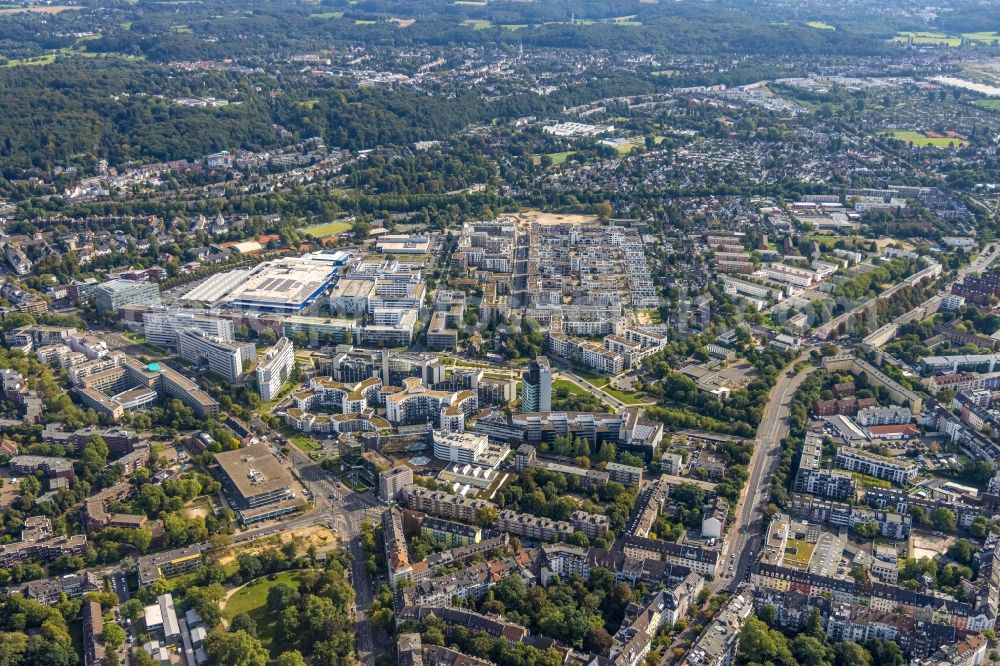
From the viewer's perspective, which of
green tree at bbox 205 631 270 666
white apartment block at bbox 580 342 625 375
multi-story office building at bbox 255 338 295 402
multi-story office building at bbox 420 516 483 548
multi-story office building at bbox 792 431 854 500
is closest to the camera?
green tree at bbox 205 631 270 666

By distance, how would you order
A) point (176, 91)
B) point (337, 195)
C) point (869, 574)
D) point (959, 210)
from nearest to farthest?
point (869, 574) < point (959, 210) < point (337, 195) < point (176, 91)

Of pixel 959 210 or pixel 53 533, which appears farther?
pixel 959 210

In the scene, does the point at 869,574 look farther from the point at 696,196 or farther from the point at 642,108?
the point at 642,108

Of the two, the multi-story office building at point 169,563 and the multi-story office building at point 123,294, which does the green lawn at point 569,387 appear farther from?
the multi-story office building at point 123,294

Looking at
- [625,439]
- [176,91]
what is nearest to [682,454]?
[625,439]

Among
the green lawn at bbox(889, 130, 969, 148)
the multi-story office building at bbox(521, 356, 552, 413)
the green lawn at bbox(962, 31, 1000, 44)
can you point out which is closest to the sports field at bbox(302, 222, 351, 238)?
the multi-story office building at bbox(521, 356, 552, 413)

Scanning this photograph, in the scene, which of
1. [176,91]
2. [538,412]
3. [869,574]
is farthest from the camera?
[176,91]

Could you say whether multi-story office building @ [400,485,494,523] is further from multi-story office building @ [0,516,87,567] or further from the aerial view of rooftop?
multi-story office building @ [0,516,87,567]
